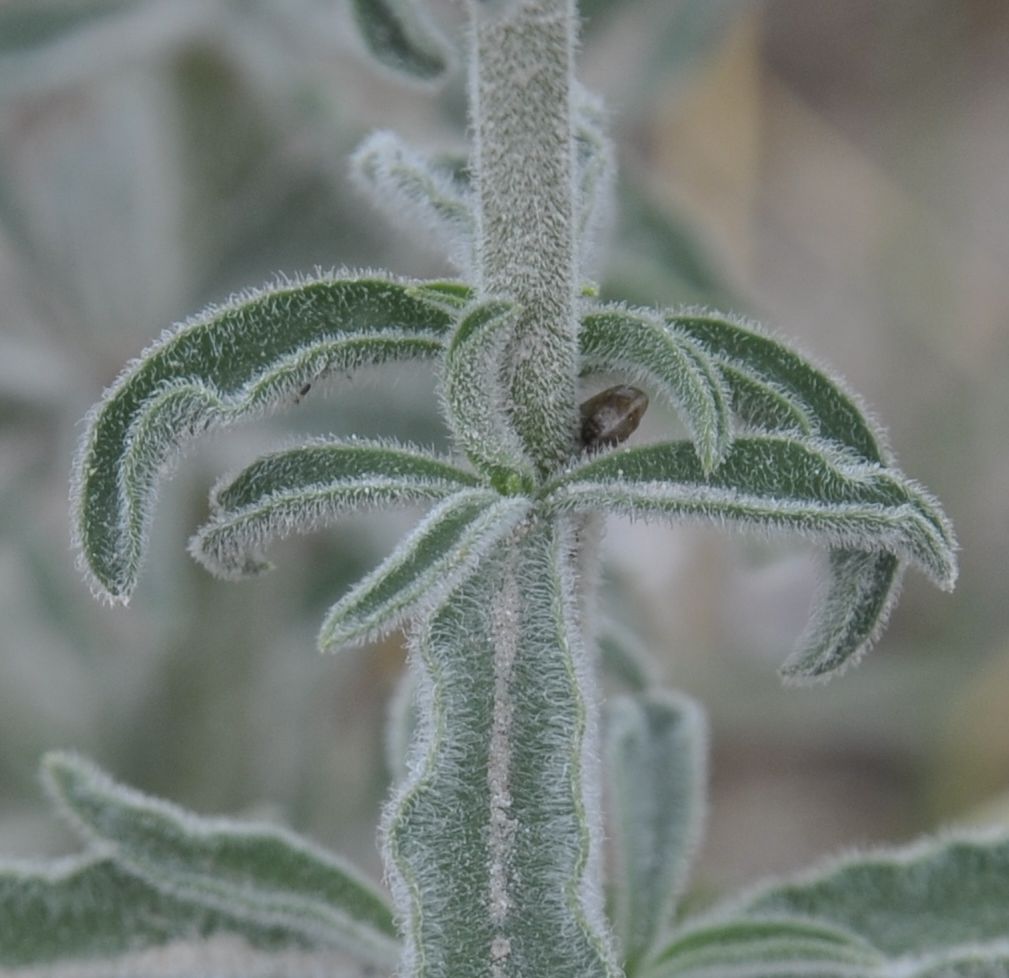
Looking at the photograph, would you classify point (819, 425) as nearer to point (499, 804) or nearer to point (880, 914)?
point (499, 804)

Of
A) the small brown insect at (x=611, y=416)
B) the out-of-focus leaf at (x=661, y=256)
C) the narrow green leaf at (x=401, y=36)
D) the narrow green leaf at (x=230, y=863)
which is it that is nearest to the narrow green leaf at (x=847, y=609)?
the small brown insect at (x=611, y=416)

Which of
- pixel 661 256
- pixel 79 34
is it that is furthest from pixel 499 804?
pixel 79 34

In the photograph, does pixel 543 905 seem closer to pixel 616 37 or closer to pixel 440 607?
pixel 440 607

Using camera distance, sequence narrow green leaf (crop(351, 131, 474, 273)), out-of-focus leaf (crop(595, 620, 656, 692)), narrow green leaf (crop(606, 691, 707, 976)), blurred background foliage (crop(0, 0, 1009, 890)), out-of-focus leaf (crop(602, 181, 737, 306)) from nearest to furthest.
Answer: narrow green leaf (crop(351, 131, 474, 273)) < narrow green leaf (crop(606, 691, 707, 976)) < out-of-focus leaf (crop(595, 620, 656, 692)) < out-of-focus leaf (crop(602, 181, 737, 306)) < blurred background foliage (crop(0, 0, 1009, 890))

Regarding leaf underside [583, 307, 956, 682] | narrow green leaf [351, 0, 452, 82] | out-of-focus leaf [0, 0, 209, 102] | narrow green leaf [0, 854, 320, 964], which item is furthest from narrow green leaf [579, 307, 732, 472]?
out-of-focus leaf [0, 0, 209, 102]

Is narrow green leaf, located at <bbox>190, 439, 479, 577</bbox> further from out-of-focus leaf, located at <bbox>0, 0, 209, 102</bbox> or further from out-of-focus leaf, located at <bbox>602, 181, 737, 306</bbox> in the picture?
out-of-focus leaf, located at <bbox>0, 0, 209, 102</bbox>

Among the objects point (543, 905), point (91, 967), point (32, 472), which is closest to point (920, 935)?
point (543, 905)
